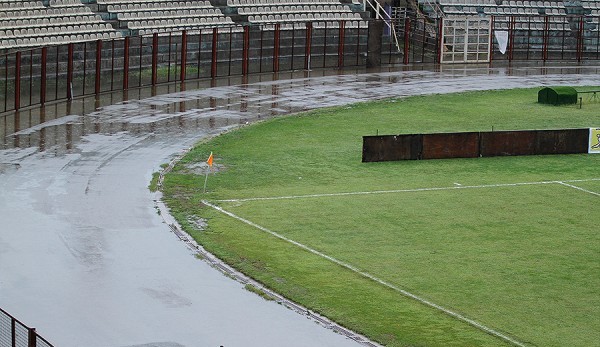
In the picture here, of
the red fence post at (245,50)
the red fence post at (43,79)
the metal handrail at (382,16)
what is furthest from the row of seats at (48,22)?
the metal handrail at (382,16)

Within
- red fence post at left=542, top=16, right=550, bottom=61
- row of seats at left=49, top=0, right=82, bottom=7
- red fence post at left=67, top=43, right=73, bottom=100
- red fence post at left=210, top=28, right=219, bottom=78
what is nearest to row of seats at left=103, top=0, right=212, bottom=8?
row of seats at left=49, top=0, right=82, bottom=7

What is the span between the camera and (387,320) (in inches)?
855

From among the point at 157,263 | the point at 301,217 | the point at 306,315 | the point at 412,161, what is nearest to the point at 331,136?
the point at 412,161

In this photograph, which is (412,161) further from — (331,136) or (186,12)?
(186,12)

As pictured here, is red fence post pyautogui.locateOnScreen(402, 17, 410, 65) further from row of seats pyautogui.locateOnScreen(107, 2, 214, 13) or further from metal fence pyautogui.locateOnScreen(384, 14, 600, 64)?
row of seats pyautogui.locateOnScreen(107, 2, 214, 13)

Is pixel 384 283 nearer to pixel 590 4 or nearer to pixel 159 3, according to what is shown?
pixel 159 3

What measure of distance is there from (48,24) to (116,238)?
2283 cm

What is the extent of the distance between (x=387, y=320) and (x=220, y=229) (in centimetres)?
730

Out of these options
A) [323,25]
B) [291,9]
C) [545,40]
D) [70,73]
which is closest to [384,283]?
[70,73]

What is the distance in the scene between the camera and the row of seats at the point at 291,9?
187ft

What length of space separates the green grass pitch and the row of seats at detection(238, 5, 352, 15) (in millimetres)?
14866

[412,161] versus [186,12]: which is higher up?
[186,12]

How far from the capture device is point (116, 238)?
1054 inches

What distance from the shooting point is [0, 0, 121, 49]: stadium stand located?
4597cm
